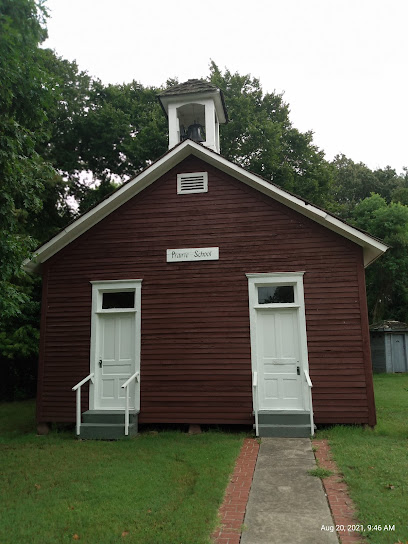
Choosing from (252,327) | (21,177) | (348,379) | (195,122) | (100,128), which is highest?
(100,128)

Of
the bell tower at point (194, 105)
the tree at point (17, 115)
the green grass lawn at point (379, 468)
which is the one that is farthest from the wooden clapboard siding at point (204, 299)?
the tree at point (17, 115)

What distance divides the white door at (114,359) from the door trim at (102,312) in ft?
0.30

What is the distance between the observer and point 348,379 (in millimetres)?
8297

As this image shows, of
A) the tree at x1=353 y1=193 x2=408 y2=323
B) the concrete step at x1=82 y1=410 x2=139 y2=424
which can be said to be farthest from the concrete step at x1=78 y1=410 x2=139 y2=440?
the tree at x1=353 y1=193 x2=408 y2=323

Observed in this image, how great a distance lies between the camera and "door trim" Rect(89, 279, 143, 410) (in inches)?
358

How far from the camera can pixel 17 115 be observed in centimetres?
683

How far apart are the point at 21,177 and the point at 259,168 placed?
58.3ft

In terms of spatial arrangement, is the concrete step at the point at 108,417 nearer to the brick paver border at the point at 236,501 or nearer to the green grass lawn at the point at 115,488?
the green grass lawn at the point at 115,488

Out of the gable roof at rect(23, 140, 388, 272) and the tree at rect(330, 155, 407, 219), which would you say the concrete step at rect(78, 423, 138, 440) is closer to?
the gable roof at rect(23, 140, 388, 272)

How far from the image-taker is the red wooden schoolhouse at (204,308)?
8.45 metres

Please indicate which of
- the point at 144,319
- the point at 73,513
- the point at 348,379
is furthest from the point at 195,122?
the point at 73,513

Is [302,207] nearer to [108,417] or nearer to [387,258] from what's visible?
[108,417]

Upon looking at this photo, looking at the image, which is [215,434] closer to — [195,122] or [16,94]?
[16,94]

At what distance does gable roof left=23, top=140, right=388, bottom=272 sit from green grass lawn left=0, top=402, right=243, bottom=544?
3.87m
